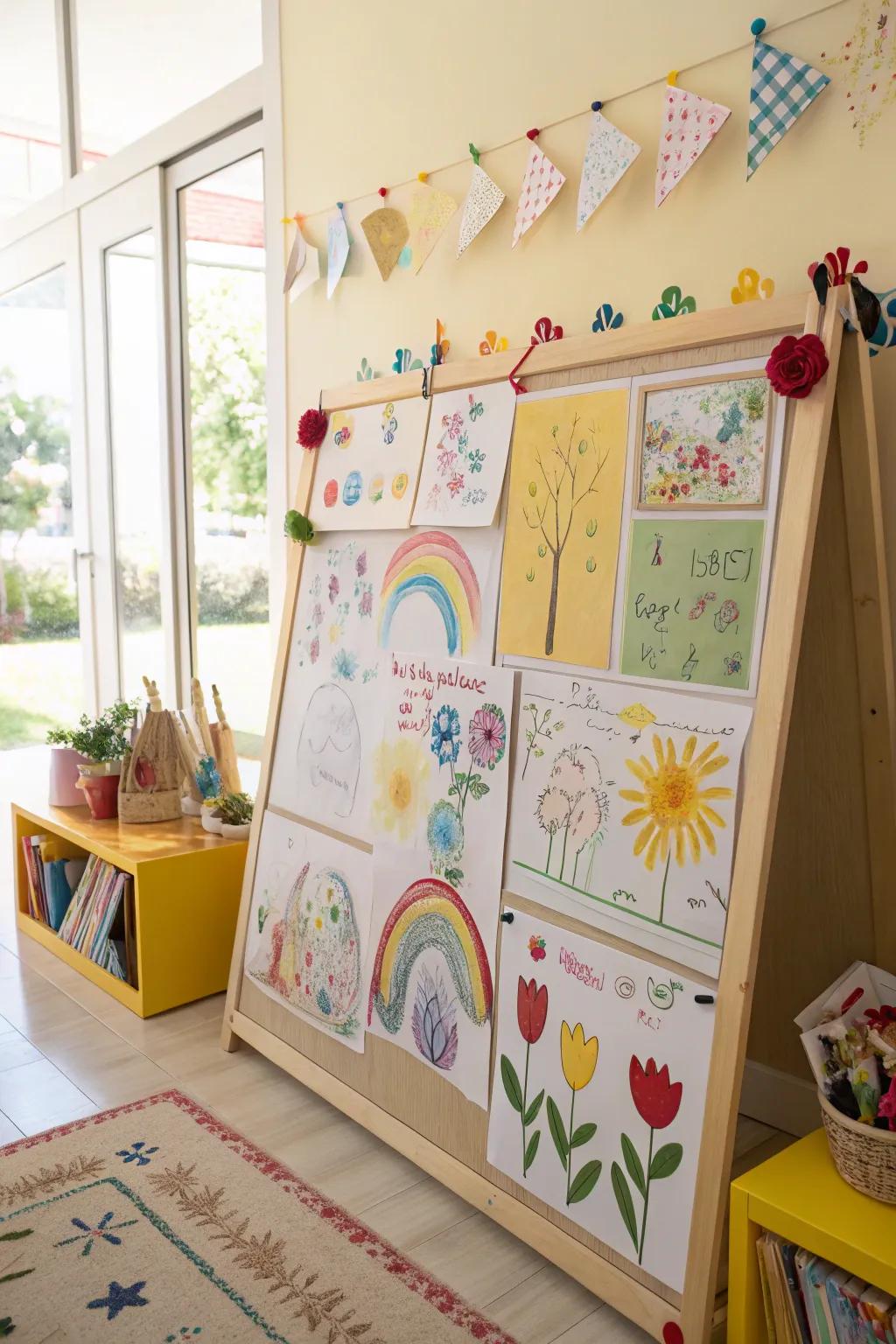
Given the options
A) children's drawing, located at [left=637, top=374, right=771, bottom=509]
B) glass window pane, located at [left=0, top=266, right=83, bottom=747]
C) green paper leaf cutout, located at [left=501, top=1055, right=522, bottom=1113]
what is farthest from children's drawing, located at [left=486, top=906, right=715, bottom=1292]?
glass window pane, located at [left=0, top=266, right=83, bottom=747]

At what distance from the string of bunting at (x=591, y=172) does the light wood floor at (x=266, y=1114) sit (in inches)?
66.2

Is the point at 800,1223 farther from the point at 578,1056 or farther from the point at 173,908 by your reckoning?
the point at 173,908

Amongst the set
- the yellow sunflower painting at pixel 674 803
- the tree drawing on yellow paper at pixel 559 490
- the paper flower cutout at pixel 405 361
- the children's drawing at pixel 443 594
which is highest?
the paper flower cutout at pixel 405 361

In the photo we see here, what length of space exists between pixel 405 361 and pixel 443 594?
2.50ft

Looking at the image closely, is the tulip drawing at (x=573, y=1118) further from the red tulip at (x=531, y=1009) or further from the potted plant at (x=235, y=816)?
the potted plant at (x=235, y=816)

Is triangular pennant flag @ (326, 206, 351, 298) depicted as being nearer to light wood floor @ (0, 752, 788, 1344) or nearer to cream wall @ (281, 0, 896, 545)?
cream wall @ (281, 0, 896, 545)

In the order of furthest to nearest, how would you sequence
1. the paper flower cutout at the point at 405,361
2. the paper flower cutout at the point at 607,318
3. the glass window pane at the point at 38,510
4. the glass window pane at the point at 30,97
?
1. the glass window pane at the point at 38,510
2. the glass window pane at the point at 30,97
3. the paper flower cutout at the point at 405,361
4. the paper flower cutout at the point at 607,318

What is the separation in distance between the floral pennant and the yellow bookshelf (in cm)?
148

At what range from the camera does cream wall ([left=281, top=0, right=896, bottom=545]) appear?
1.64m

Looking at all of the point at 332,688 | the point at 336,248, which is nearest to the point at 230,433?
the point at 336,248

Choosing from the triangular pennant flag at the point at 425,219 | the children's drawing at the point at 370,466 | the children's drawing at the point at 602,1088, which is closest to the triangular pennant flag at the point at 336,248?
the triangular pennant flag at the point at 425,219

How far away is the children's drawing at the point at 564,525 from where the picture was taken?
1576 mm

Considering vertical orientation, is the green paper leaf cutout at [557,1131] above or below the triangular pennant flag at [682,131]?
below

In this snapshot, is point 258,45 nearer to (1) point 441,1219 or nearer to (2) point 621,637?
(2) point 621,637
